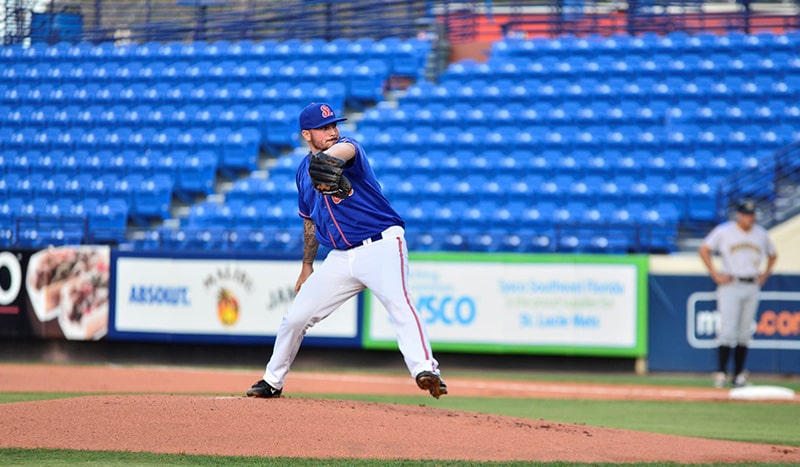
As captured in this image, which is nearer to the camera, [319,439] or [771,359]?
[319,439]

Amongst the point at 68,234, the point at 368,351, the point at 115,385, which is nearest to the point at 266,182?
the point at 68,234

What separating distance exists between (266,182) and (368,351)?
4.92 meters

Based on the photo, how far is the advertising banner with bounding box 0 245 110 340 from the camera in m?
15.9

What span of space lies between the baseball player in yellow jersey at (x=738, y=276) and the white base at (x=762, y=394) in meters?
1.19

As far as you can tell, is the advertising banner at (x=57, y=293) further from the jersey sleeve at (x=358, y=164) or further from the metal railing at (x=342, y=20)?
the jersey sleeve at (x=358, y=164)

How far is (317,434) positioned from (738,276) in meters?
7.77

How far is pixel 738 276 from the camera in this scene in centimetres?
1283

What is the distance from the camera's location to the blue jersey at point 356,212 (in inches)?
275

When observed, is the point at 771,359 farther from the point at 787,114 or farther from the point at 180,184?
the point at 180,184

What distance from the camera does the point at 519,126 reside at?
747 inches

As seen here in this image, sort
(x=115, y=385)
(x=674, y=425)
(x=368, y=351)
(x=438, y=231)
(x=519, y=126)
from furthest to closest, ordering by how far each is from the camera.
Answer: (x=519, y=126)
(x=438, y=231)
(x=368, y=351)
(x=115, y=385)
(x=674, y=425)

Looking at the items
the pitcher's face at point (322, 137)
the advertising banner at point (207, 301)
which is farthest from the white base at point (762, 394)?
the pitcher's face at point (322, 137)

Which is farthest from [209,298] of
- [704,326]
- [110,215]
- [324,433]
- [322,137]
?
[324,433]

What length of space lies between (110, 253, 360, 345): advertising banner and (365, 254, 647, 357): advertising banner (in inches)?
42.3
